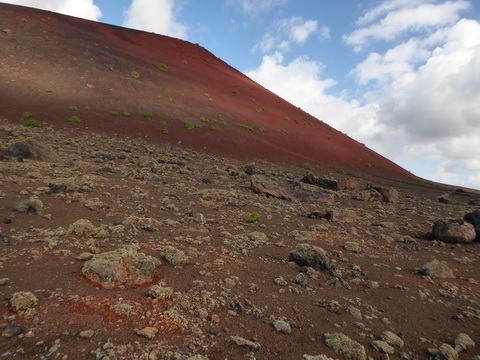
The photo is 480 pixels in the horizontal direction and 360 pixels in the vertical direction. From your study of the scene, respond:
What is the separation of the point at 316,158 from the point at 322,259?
92.9ft

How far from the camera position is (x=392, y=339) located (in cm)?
453

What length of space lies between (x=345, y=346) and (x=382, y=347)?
614mm

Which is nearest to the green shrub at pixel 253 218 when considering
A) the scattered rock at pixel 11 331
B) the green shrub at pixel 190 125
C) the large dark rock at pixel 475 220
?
the scattered rock at pixel 11 331

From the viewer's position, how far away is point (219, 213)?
36.2ft

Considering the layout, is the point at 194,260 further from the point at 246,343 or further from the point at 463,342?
the point at 463,342

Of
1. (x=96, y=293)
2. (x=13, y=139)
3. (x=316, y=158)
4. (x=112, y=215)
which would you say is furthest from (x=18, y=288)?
(x=316, y=158)

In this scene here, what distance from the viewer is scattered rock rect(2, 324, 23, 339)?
11.3ft

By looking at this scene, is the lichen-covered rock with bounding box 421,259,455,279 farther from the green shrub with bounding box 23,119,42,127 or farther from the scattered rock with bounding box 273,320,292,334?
the green shrub with bounding box 23,119,42,127

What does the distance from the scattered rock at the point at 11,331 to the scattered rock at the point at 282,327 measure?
11.5ft

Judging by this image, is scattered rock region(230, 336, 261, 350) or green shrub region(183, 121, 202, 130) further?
green shrub region(183, 121, 202, 130)

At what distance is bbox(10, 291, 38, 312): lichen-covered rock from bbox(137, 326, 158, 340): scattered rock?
161 cm

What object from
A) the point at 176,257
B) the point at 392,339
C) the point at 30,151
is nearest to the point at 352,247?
the point at 392,339

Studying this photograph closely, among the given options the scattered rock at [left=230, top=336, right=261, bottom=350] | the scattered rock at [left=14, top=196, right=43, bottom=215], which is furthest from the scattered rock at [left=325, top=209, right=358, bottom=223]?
the scattered rock at [left=14, top=196, right=43, bottom=215]

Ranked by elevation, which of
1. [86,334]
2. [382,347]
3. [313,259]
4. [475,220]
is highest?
[475,220]
